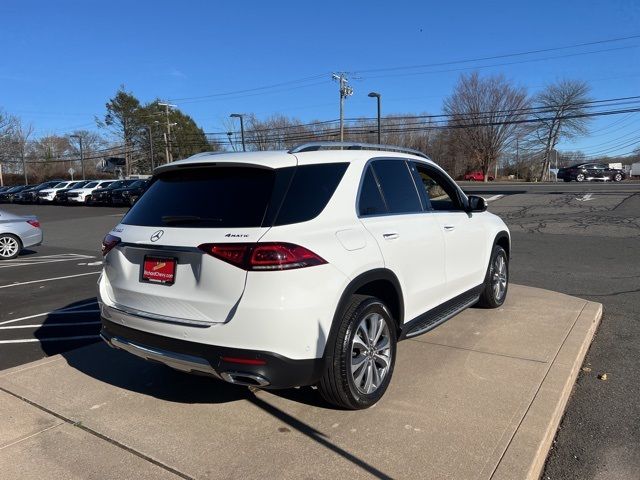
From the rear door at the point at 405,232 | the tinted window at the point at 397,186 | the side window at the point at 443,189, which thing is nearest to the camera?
the rear door at the point at 405,232

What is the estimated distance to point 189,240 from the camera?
312cm

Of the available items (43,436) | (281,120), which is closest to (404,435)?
(43,436)

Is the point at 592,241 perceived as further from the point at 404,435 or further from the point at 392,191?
the point at 404,435

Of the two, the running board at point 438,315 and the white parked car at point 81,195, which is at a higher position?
the running board at point 438,315

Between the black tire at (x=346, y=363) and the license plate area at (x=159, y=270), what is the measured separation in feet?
3.56

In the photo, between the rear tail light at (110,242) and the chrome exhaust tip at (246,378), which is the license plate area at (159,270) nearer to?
the rear tail light at (110,242)

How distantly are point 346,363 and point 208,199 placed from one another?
1.39m

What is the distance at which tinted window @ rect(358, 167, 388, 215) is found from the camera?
11.9ft

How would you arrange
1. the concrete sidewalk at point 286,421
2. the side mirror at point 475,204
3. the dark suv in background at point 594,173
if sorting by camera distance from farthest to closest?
the dark suv in background at point 594,173, the side mirror at point 475,204, the concrete sidewalk at point 286,421

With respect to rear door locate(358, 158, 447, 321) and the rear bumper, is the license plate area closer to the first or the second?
the rear bumper

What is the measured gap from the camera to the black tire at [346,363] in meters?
3.21

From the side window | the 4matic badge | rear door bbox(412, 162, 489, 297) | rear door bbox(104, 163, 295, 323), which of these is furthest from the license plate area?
the side window

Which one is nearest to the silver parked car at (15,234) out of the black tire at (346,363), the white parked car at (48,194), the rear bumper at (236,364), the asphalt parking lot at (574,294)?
the asphalt parking lot at (574,294)

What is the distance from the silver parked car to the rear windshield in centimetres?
1011
